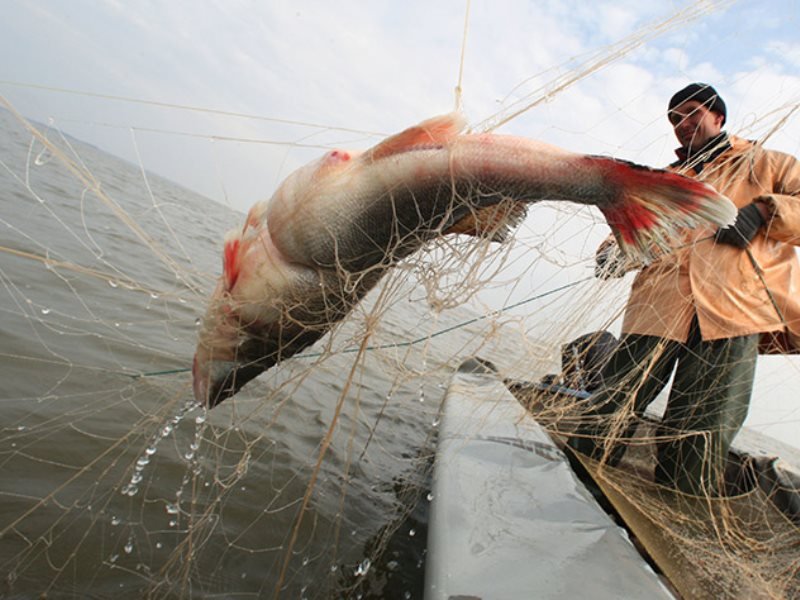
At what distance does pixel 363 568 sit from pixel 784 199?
3.17 m

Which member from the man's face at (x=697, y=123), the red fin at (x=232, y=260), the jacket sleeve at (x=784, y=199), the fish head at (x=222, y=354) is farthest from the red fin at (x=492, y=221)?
the man's face at (x=697, y=123)

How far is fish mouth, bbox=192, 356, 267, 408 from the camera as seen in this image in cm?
230

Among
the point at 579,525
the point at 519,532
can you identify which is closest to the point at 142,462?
the point at 519,532

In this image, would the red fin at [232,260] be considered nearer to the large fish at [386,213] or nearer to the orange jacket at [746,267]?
the large fish at [386,213]

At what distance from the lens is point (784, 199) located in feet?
8.86

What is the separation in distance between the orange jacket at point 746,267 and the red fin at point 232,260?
2.52 meters

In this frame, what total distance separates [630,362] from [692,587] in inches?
63.3

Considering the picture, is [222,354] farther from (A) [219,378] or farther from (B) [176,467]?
(B) [176,467]

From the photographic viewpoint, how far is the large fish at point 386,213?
1.52 metres

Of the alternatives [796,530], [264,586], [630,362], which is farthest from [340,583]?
[796,530]

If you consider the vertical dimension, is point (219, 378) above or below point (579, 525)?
above

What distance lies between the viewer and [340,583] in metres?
2.48

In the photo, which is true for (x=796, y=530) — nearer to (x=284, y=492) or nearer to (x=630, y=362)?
(x=630, y=362)

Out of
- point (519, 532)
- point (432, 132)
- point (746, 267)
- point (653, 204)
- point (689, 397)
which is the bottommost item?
point (519, 532)
